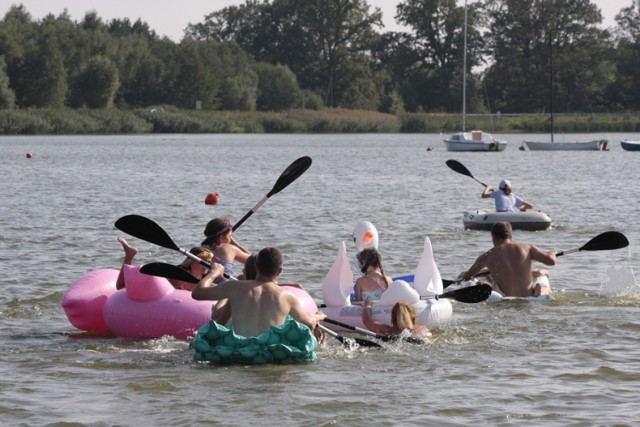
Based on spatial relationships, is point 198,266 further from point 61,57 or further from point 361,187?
point 61,57

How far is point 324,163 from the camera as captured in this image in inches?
1945

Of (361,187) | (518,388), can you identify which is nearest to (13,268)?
(518,388)

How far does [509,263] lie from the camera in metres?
13.4

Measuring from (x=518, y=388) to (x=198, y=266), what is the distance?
125 inches

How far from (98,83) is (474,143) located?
30.0 meters

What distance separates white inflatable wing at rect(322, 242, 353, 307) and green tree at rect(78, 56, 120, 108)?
241ft

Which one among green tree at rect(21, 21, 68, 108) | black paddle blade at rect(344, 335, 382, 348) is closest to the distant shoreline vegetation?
green tree at rect(21, 21, 68, 108)

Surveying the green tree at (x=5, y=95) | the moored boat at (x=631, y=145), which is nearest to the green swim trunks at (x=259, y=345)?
the moored boat at (x=631, y=145)

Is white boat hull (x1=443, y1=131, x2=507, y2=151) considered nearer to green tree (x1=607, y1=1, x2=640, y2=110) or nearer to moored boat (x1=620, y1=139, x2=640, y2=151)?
moored boat (x1=620, y1=139, x2=640, y2=151)

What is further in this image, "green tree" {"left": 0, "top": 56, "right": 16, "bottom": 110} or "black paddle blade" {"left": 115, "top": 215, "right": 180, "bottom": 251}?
"green tree" {"left": 0, "top": 56, "right": 16, "bottom": 110}

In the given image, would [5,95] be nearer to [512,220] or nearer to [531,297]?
[512,220]

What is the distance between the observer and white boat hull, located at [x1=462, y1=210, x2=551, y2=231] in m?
20.6

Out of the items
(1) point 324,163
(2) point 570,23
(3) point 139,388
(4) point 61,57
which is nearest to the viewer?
(3) point 139,388

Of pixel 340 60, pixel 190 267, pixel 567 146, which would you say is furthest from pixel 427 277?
pixel 340 60
